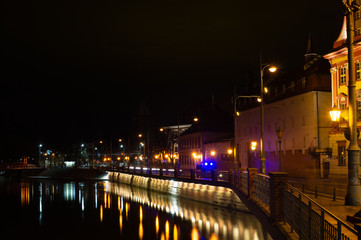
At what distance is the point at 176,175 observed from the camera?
49625 millimetres

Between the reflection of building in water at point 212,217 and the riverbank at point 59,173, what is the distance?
57.9 m

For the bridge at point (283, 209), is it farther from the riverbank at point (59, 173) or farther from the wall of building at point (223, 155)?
the riverbank at point (59, 173)

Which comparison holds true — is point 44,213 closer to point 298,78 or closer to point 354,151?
point 298,78

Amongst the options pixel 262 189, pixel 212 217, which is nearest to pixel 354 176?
pixel 262 189

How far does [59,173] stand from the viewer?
123562mm

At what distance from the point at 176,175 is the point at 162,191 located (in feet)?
29.8

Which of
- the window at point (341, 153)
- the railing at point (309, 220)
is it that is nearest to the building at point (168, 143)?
the window at point (341, 153)

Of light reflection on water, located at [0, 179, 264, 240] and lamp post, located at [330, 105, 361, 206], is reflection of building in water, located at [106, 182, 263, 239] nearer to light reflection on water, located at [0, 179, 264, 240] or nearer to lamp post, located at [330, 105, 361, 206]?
light reflection on water, located at [0, 179, 264, 240]

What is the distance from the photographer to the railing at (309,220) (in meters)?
8.58

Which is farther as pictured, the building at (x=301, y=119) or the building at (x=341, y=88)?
the building at (x=301, y=119)

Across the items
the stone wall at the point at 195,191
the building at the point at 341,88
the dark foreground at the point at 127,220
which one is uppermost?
the building at the point at 341,88

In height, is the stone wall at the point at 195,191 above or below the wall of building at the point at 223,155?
below

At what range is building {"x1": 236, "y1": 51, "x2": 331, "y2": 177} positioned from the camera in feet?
163

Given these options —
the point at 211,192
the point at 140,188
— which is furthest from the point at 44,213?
the point at 140,188
